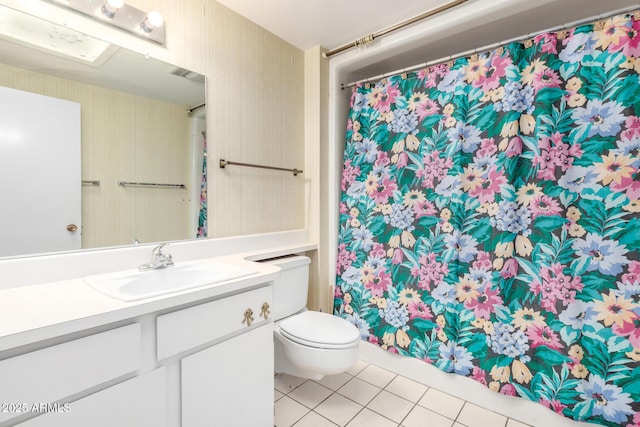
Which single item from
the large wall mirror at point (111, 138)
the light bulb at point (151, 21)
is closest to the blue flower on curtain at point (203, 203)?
the large wall mirror at point (111, 138)

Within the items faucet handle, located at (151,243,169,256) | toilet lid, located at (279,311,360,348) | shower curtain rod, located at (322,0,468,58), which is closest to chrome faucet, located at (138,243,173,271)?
faucet handle, located at (151,243,169,256)

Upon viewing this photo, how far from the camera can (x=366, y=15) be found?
68.8 inches

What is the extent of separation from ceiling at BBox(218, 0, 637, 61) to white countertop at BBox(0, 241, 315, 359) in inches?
61.0

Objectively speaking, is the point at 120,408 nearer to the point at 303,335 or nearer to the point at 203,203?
the point at 303,335

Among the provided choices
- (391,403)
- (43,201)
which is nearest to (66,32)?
(43,201)

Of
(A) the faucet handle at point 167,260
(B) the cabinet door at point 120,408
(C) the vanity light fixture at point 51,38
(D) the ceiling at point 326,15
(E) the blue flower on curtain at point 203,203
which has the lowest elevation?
(B) the cabinet door at point 120,408

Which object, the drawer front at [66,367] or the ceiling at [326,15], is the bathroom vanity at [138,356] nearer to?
the drawer front at [66,367]

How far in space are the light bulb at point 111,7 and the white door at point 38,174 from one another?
44 centimetres

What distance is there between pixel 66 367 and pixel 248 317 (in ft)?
1.82

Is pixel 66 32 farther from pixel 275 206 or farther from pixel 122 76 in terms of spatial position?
pixel 275 206

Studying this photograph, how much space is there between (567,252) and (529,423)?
90cm

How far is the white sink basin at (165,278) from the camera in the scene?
1.07 m

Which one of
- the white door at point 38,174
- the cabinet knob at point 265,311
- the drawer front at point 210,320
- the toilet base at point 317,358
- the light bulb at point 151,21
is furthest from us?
the toilet base at point 317,358

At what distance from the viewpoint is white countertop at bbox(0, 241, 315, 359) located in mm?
698
